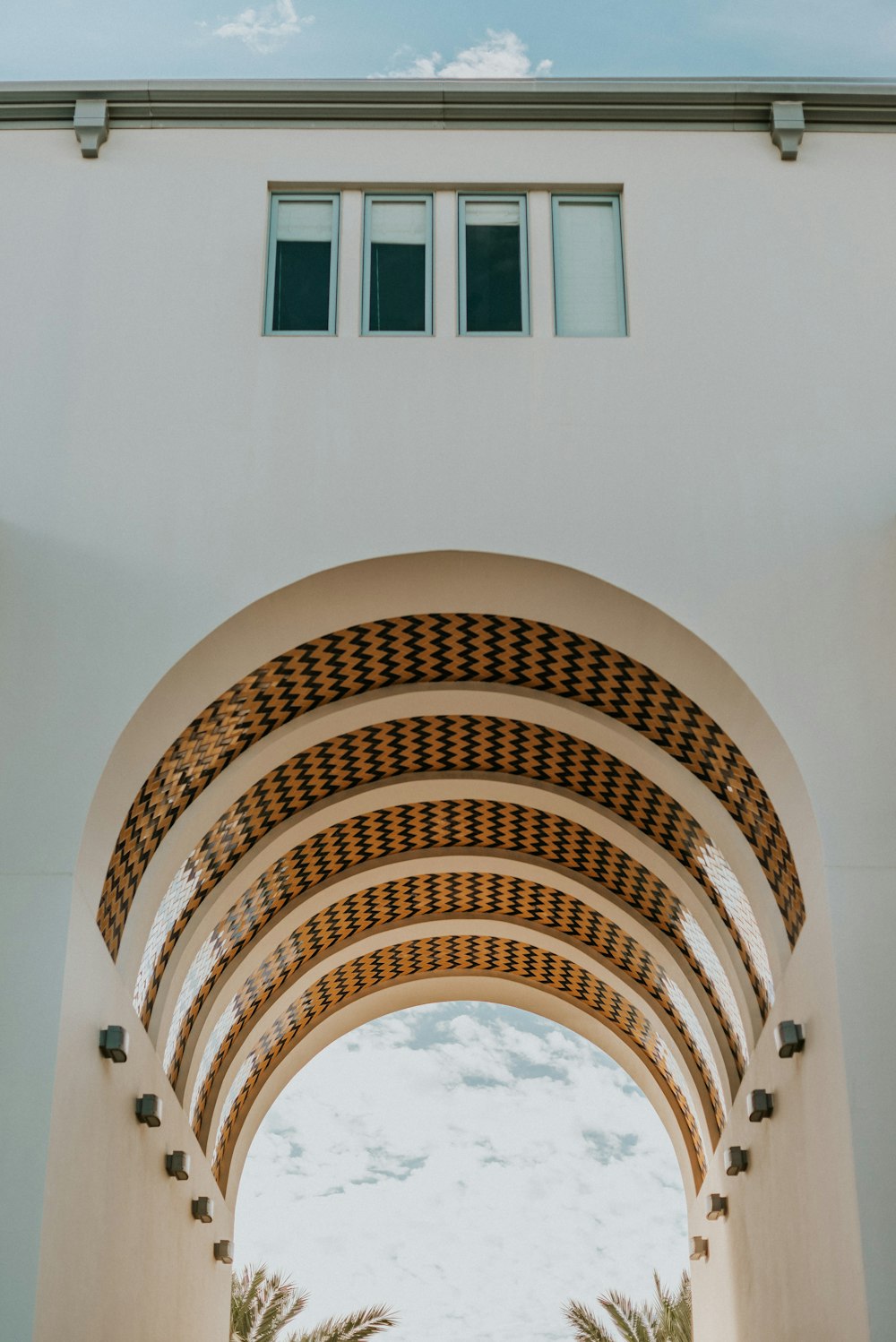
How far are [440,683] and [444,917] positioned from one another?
417 centimetres

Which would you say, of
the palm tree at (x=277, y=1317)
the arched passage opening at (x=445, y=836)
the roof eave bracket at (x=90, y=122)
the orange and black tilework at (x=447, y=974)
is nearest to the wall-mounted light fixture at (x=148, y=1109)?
the arched passage opening at (x=445, y=836)

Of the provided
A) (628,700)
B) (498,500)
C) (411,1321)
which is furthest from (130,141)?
(411,1321)

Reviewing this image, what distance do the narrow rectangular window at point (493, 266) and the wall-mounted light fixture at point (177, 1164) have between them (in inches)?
219

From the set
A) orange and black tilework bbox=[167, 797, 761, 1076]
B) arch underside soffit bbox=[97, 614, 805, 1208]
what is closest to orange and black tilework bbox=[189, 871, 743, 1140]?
arch underside soffit bbox=[97, 614, 805, 1208]

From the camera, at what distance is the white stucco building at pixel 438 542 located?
728cm

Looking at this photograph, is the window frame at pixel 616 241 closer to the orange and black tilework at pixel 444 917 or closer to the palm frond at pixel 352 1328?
the orange and black tilework at pixel 444 917

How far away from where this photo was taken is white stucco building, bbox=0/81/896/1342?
23.9 feet

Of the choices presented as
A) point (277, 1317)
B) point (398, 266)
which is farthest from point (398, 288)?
point (277, 1317)

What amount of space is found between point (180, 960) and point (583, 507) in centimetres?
406

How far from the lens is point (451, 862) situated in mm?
11711

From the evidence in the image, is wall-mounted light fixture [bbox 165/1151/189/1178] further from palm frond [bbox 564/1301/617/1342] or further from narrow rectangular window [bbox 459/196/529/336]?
palm frond [bbox 564/1301/617/1342]

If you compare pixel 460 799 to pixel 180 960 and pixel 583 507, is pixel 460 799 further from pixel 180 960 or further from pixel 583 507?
pixel 583 507

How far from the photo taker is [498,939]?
1332cm

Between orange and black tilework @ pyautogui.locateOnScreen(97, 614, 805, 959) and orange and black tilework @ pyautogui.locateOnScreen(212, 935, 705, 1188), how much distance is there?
4627 mm
